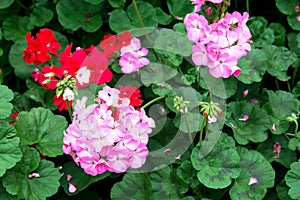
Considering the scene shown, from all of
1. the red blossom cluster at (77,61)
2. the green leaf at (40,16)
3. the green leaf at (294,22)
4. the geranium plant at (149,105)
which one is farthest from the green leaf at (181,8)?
the green leaf at (40,16)

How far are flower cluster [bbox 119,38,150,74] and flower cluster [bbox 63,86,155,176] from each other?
521mm

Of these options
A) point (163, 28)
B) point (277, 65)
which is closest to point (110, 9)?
point (163, 28)

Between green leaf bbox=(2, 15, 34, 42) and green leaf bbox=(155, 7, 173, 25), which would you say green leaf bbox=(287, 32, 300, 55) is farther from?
green leaf bbox=(2, 15, 34, 42)

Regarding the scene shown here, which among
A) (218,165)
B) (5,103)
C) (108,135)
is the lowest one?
(218,165)

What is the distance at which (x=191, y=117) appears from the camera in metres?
2.42

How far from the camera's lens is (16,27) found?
3094mm

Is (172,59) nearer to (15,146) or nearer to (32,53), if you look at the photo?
→ (32,53)

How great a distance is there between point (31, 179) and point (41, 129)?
0.23 meters

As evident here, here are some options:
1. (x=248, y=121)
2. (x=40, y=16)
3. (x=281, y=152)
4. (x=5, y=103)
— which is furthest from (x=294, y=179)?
(x=40, y=16)

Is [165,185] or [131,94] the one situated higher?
[131,94]

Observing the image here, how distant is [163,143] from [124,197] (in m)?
0.32

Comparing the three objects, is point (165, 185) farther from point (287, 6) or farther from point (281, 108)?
point (287, 6)

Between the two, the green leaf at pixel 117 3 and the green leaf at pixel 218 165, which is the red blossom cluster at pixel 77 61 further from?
the green leaf at pixel 218 165

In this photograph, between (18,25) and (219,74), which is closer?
(219,74)
